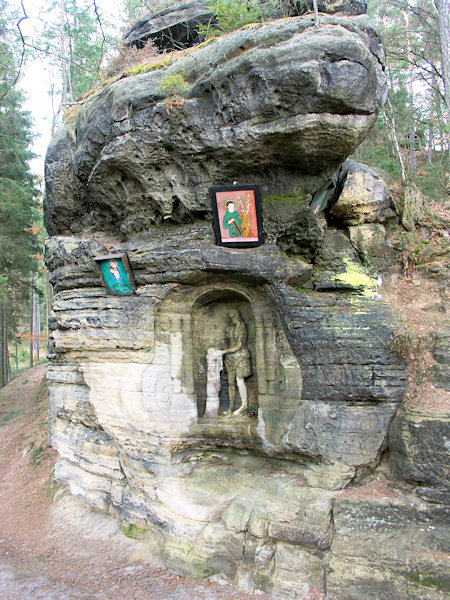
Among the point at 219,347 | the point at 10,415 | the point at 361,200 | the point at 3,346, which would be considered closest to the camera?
the point at 361,200

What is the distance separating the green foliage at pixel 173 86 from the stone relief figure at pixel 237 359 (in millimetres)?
4551

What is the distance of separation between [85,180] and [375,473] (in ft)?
28.5

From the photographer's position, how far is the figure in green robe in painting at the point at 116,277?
7996 millimetres

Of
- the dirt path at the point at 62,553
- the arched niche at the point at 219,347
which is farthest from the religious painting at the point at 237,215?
the dirt path at the point at 62,553

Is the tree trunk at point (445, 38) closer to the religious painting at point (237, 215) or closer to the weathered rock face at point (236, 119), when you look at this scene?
the weathered rock face at point (236, 119)

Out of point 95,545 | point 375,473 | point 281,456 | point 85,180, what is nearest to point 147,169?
point 85,180

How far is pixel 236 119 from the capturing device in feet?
23.5

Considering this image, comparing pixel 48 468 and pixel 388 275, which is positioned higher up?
pixel 388 275

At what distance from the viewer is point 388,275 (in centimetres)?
838

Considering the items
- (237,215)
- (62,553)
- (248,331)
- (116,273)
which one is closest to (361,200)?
(237,215)

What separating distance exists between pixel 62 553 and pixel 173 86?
9.62 metres

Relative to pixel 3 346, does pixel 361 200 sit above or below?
above

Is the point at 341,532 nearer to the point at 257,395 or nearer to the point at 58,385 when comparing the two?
the point at 257,395

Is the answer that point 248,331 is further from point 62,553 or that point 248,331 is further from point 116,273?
point 62,553
